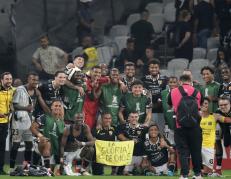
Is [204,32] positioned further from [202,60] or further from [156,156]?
[156,156]

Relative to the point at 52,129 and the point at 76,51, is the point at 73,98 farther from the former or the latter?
the point at 76,51

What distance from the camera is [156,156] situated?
79.4 feet

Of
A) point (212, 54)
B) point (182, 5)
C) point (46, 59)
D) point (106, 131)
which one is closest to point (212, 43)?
point (212, 54)

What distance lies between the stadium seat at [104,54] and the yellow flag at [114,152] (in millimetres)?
5615

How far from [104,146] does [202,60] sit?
5647 millimetres

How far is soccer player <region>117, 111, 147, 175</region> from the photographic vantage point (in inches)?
958

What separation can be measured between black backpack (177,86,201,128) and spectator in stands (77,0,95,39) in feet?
31.2

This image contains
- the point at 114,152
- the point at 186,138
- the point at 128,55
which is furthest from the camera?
the point at 128,55

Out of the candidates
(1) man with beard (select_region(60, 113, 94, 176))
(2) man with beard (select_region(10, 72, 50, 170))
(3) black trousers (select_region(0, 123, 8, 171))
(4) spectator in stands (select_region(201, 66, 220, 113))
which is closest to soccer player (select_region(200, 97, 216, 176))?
(4) spectator in stands (select_region(201, 66, 220, 113))

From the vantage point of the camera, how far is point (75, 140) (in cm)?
2391

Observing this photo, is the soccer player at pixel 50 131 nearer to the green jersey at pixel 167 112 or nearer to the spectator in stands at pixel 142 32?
the green jersey at pixel 167 112

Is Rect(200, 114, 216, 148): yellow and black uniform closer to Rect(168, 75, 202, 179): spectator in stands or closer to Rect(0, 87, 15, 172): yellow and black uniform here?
Rect(168, 75, 202, 179): spectator in stands

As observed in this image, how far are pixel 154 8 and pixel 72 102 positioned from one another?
8.48 m

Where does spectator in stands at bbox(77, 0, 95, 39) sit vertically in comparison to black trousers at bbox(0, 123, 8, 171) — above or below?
above
